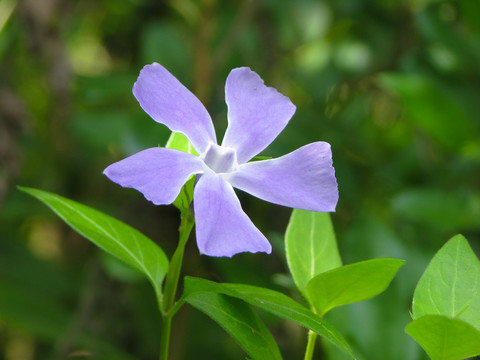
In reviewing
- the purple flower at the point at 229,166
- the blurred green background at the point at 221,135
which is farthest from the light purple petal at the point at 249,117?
the blurred green background at the point at 221,135

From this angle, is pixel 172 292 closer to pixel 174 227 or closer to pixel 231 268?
pixel 231 268

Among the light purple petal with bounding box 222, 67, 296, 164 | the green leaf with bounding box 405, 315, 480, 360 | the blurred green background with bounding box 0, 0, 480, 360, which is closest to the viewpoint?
the green leaf with bounding box 405, 315, 480, 360

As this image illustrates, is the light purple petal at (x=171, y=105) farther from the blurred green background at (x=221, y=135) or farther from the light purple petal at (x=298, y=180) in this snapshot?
the blurred green background at (x=221, y=135)

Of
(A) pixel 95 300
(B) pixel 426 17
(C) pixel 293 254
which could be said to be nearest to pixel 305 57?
(B) pixel 426 17

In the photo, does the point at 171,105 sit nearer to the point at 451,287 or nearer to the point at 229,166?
the point at 229,166

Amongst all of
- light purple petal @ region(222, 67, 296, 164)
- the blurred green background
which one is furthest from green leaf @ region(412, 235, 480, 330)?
the blurred green background

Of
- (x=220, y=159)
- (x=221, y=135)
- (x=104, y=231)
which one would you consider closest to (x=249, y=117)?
(x=220, y=159)

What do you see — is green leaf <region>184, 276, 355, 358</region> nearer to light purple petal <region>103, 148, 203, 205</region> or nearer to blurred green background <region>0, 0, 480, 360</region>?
light purple petal <region>103, 148, 203, 205</region>

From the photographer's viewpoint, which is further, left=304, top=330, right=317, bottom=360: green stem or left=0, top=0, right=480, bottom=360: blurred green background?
left=0, top=0, right=480, bottom=360: blurred green background
